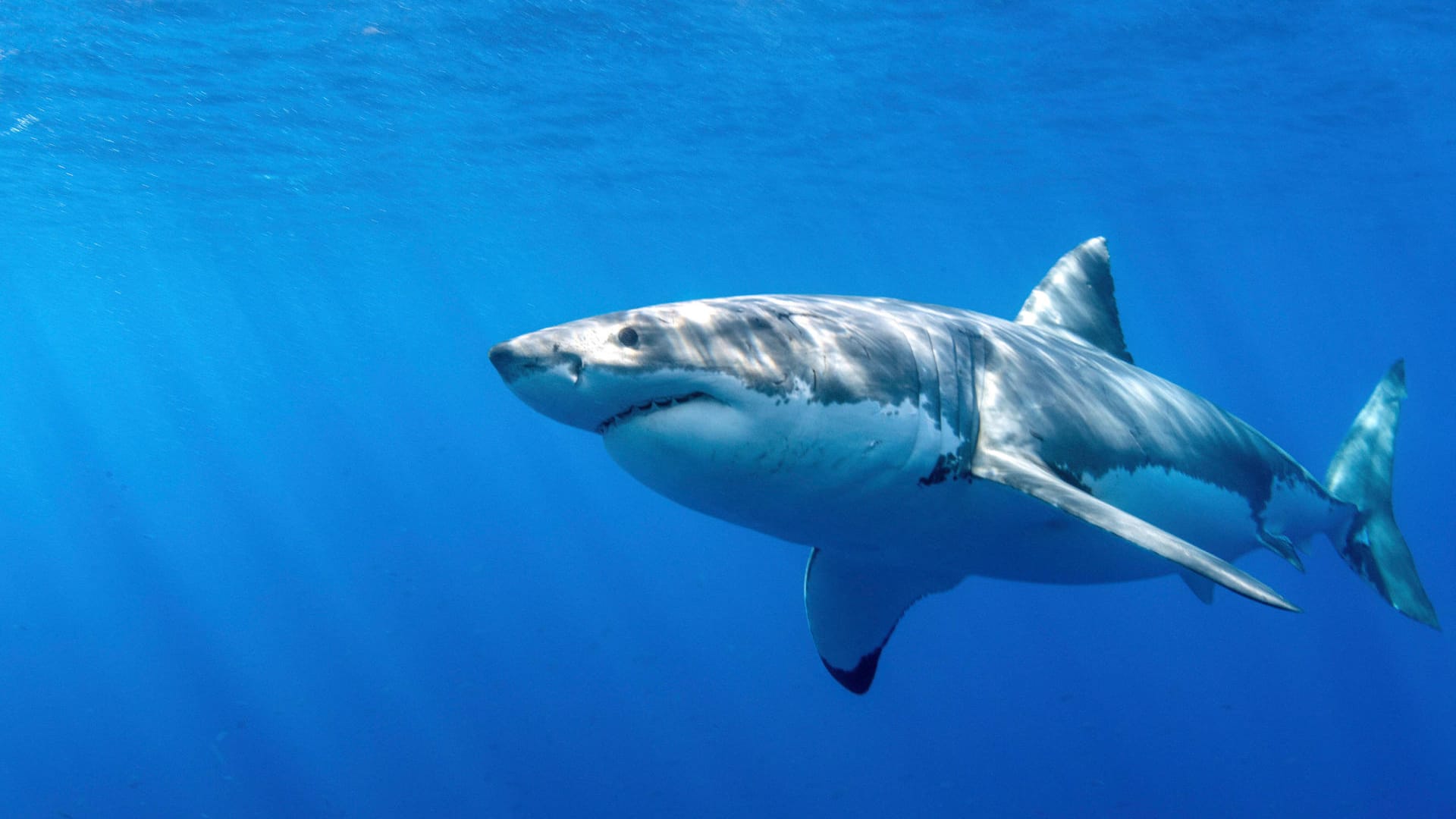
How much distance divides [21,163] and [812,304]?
89.9 feet

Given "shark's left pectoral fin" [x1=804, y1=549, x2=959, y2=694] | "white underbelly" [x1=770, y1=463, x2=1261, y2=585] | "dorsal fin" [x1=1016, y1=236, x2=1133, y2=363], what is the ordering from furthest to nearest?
1. "dorsal fin" [x1=1016, y1=236, x2=1133, y2=363]
2. "shark's left pectoral fin" [x1=804, y1=549, x2=959, y2=694]
3. "white underbelly" [x1=770, y1=463, x2=1261, y2=585]

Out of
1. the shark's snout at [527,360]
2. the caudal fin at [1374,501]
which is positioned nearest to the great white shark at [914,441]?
the shark's snout at [527,360]

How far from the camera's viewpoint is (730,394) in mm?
2742

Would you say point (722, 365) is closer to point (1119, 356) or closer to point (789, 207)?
point (1119, 356)

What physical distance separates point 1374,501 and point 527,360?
6.91 meters

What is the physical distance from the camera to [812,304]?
136 inches

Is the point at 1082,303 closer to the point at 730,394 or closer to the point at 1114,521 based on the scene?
the point at 1114,521

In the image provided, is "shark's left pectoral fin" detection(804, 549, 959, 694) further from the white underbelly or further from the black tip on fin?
the white underbelly

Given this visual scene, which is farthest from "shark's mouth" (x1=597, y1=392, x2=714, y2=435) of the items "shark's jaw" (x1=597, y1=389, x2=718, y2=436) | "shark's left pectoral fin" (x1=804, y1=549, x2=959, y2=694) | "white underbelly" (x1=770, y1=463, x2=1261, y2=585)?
"shark's left pectoral fin" (x1=804, y1=549, x2=959, y2=694)

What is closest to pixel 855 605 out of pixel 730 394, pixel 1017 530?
pixel 1017 530

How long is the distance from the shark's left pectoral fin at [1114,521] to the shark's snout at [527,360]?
1634 millimetres

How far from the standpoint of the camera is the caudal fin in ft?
20.7

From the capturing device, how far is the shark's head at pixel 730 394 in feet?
8.41

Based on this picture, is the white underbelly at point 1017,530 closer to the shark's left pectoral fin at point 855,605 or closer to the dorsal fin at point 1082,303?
the shark's left pectoral fin at point 855,605
